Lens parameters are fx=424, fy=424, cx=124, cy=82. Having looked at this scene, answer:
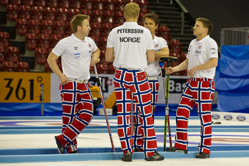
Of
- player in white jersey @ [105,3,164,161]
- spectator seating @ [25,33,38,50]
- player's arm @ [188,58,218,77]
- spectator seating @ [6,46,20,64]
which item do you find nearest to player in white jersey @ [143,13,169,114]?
player's arm @ [188,58,218,77]

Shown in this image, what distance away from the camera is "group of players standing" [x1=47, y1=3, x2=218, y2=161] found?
4.70m

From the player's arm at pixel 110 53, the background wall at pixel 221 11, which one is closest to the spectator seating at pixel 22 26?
the background wall at pixel 221 11

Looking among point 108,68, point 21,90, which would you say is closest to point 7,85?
point 21,90

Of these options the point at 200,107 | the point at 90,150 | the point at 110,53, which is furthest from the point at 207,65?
the point at 90,150

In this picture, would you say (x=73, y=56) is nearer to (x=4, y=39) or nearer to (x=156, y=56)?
(x=156, y=56)

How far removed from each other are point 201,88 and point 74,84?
1557 millimetres

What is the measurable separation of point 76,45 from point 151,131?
1.46 metres

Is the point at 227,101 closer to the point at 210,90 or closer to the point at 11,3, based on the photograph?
the point at 210,90

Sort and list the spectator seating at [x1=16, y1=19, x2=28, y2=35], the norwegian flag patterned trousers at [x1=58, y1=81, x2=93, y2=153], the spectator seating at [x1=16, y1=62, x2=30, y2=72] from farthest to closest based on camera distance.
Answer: the spectator seating at [x1=16, y1=19, x2=28, y2=35], the spectator seating at [x1=16, y1=62, x2=30, y2=72], the norwegian flag patterned trousers at [x1=58, y1=81, x2=93, y2=153]

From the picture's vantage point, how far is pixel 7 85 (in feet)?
41.5

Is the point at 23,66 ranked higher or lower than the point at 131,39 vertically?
lower

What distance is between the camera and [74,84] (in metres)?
5.25

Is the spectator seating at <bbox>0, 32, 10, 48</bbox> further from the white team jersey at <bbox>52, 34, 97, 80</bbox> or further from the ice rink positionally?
the white team jersey at <bbox>52, 34, 97, 80</bbox>

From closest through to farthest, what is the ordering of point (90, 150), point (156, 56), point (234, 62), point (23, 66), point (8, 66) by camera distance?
point (156, 56) < point (90, 150) < point (234, 62) < point (8, 66) < point (23, 66)
